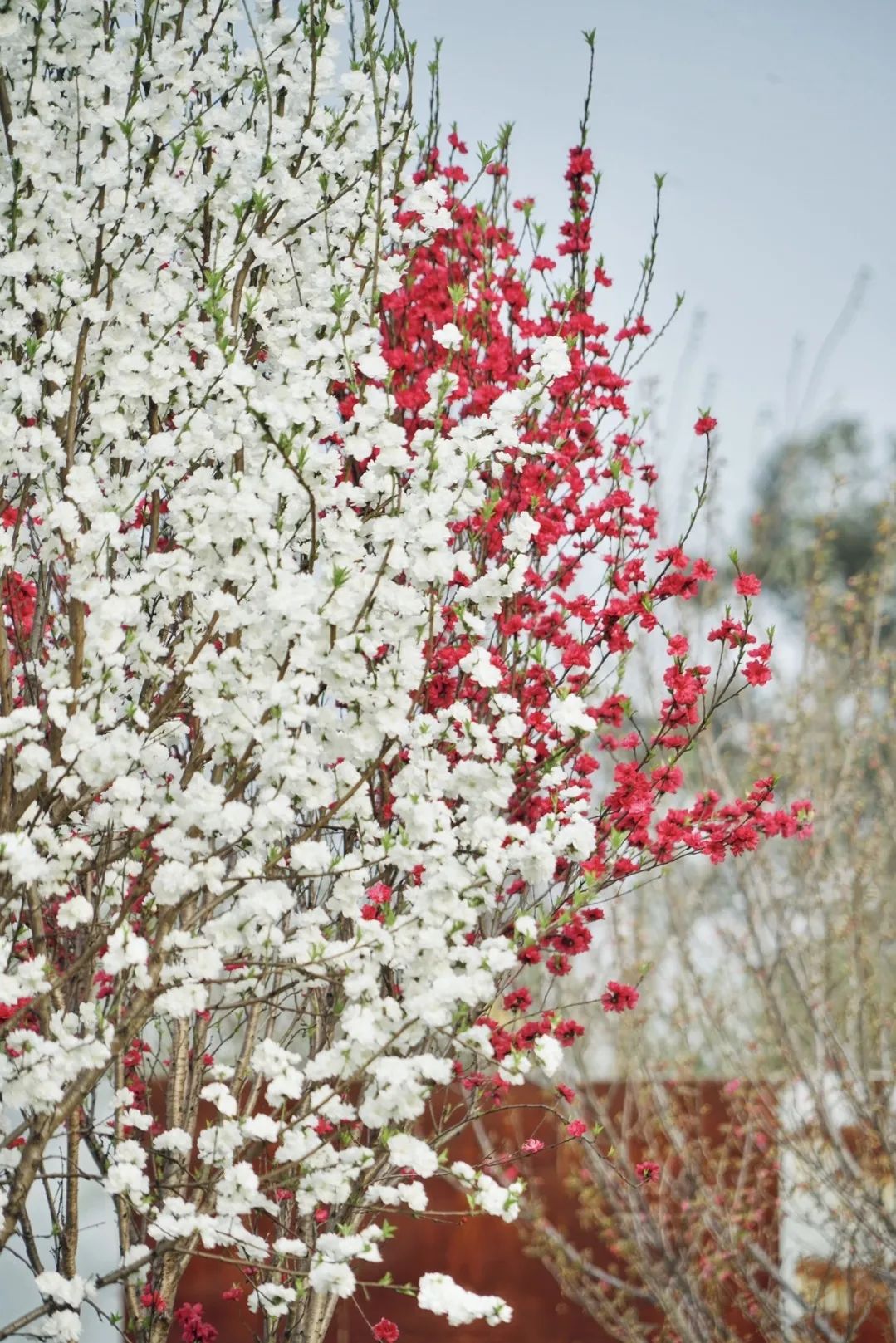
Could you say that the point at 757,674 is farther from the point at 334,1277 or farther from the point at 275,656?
the point at 334,1277

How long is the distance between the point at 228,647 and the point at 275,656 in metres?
0.13

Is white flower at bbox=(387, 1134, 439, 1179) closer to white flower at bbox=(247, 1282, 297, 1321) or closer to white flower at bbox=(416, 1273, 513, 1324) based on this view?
white flower at bbox=(416, 1273, 513, 1324)

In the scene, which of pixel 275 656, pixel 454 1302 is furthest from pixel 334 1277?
pixel 275 656

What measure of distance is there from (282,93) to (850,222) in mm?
13114

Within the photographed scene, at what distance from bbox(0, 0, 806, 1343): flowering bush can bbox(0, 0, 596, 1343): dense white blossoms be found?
0.5 inches

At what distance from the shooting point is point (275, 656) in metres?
2.89

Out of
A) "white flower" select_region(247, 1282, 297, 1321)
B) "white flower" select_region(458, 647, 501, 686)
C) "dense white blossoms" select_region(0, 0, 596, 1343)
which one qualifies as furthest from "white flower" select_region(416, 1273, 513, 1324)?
"white flower" select_region(458, 647, 501, 686)

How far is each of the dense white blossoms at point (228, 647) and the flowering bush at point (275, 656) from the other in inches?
0.5

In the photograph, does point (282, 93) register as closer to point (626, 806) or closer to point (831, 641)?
point (626, 806)

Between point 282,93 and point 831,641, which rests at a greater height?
point 831,641

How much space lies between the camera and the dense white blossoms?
2.71 m

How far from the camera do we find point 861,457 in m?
20.4

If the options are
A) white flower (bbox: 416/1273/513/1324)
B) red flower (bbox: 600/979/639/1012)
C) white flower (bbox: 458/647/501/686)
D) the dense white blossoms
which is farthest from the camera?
red flower (bbox: 600/979/639/1012)

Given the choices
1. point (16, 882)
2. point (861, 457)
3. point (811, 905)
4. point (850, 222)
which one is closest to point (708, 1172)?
point (811, 905)
